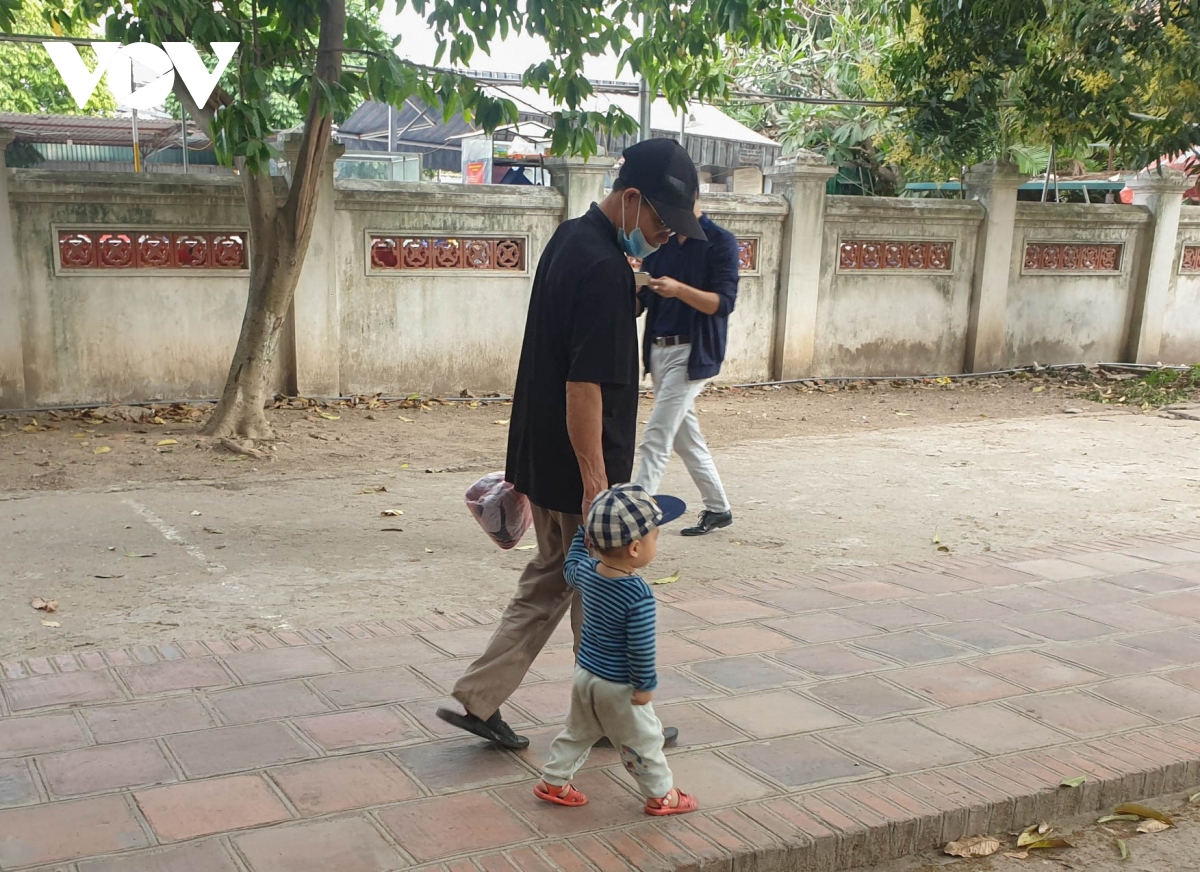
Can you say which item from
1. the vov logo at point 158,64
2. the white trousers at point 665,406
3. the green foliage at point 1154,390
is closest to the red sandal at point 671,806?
the white trousers at point 665,406

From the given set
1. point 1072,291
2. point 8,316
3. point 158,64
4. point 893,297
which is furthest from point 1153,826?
point 1072,291

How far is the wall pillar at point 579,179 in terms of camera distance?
10.7 meters

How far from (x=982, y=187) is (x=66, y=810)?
38.5 feet

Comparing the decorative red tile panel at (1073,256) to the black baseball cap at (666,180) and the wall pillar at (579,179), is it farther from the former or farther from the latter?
the black baseball cap at (666,180)

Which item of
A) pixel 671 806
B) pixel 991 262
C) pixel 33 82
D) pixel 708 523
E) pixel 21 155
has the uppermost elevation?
pixel 33 82

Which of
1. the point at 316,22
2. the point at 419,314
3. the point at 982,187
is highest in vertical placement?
the point at 316,22

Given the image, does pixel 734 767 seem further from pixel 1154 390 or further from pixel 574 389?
pixel 1154 390

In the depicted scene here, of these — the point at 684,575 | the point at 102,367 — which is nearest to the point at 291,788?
the point at 684,575

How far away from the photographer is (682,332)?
19.5 feet

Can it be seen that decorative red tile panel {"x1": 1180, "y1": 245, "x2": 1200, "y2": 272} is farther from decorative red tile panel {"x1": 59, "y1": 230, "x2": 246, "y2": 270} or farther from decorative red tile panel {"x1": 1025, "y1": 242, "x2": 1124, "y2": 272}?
decorative red tile panel {"x1": 59, "y1": 230, "x2": 246, "y2": 270}

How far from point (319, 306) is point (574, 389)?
7188mm

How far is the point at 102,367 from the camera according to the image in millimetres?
9336

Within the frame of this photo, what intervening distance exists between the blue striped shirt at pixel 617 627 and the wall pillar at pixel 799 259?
9121mm

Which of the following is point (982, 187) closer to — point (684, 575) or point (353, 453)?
point (353, 453)
